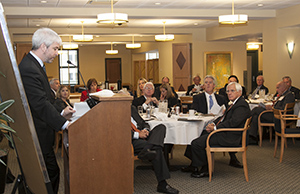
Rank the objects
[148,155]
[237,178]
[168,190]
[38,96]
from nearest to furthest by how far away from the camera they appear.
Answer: [38,96], [148,155], [168,190], [237,178]

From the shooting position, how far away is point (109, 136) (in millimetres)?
3342

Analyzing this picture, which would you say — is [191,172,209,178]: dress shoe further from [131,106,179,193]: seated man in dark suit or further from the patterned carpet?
[131,106,179,193]: seated man in dark suit

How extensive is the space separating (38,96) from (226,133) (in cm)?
326

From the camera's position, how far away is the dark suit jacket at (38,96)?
2881mm

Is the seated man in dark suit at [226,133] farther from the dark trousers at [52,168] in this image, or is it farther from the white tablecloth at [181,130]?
the dark trousers at [52,168]

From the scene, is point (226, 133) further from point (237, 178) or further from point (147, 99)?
point (147, 99)

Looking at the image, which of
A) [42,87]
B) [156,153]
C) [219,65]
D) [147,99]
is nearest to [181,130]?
[156,153]

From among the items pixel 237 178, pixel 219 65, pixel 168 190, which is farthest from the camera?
pixel 219 65

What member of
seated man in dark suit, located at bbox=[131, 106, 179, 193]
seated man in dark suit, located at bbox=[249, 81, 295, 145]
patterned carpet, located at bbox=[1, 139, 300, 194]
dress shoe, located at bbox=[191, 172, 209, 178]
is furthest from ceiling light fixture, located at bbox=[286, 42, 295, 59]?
seated man in dark suit, located at bbox=[131, 106, 179, 193]

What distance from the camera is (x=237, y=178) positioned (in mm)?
5598

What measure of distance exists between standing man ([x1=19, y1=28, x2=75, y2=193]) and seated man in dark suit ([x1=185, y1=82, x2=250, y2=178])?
2.82 meters

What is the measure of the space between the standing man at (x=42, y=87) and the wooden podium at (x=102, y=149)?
8.1 inches

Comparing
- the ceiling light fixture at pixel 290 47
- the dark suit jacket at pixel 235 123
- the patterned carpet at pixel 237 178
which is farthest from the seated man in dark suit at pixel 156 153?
the ceiling light fixture at pixel 290 47

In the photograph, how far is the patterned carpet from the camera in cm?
507
